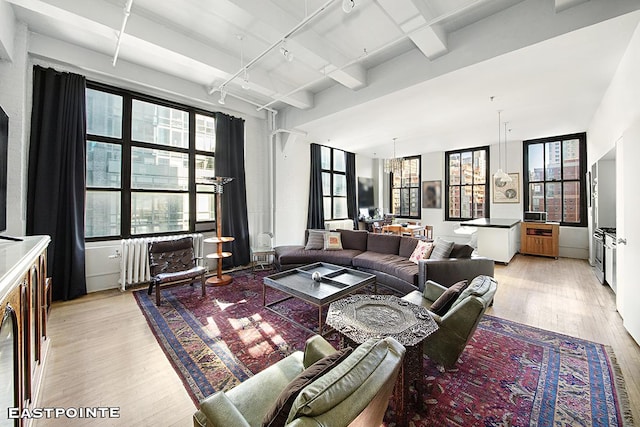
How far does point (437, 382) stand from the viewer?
1952 millimetres

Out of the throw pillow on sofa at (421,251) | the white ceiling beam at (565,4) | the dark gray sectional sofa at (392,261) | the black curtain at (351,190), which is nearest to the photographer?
the white ceiling beam at (565,4)

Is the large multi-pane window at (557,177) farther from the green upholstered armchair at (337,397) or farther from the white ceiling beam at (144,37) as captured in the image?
the green upholstered armchair at (337,397)

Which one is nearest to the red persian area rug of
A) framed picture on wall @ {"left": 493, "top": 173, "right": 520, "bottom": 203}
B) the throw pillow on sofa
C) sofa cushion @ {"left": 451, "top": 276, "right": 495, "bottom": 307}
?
sofa cushion @ {"left": 451, "top": 276, "right": 495, "bottom": 307}

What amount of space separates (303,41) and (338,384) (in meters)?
3.51

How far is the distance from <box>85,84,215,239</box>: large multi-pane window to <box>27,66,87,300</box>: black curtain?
289 millimetres

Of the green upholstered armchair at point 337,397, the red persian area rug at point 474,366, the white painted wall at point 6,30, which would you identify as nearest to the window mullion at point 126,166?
the white painted wall at point 6,30

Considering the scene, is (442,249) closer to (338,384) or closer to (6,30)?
(338,384)

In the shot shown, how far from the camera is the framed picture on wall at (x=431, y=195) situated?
860cm

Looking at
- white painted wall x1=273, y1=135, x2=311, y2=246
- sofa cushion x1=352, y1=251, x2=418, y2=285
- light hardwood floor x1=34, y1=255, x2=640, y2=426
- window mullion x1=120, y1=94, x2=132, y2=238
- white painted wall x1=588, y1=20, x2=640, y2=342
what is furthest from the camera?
white painted wall x1=273, y1=135, x2=311, y2=246

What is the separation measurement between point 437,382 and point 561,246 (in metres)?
6.82

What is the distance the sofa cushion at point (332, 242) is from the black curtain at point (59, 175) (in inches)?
151

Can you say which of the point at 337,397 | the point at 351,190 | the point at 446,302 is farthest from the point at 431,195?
the point at 337,397

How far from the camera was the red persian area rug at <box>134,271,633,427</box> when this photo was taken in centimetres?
167

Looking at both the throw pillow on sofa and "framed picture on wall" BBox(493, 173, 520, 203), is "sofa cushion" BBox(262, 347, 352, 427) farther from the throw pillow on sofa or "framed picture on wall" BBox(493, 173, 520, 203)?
"framed picture on wall" BBox(493, 173, 520, 203)
